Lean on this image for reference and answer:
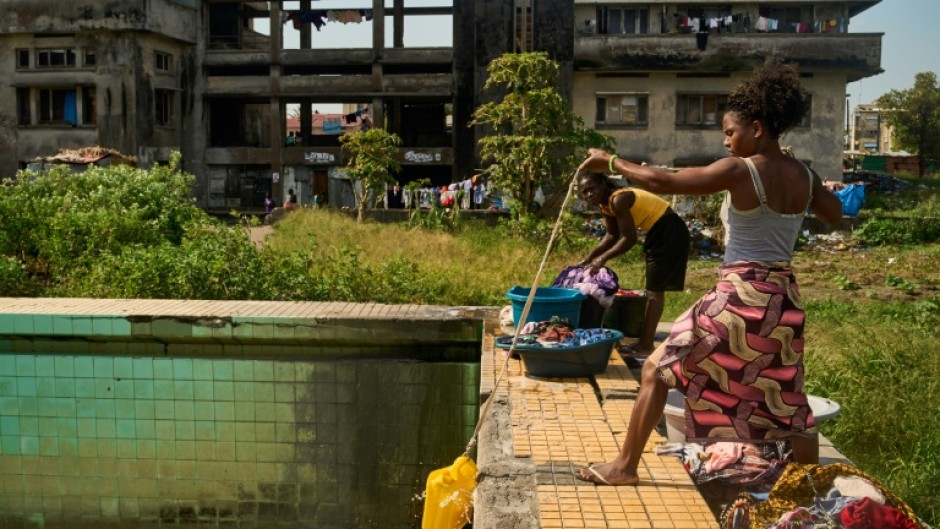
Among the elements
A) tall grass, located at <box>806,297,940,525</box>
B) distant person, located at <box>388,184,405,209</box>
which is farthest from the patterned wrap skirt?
distant person, located at <box>388,184,405,209</box>

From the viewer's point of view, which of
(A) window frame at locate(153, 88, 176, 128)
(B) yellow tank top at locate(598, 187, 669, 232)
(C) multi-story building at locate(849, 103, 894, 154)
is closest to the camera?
(B) yellow tank top at locate(598, 187, 669, 232)

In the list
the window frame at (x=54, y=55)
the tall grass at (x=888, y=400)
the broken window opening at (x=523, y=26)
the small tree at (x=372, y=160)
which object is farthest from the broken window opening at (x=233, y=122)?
the tall grass at (x=888, y=400)

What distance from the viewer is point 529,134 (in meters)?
17.6

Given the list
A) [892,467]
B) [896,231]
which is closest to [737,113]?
[892,467]

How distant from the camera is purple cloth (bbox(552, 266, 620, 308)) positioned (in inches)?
271

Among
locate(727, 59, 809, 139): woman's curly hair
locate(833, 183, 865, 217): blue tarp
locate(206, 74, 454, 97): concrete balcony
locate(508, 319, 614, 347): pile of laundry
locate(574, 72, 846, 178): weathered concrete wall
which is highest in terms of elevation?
locate(206, 74, 454, 97): concrete balcony

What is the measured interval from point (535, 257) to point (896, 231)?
9071 millimetres

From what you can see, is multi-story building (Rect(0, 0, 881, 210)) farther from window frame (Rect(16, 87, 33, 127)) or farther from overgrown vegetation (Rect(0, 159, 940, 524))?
overgrown vegetation (Rect(0, 159, 940, 524))

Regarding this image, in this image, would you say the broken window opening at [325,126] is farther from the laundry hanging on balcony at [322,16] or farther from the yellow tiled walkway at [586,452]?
the yellow tiled walkway at [586,452]

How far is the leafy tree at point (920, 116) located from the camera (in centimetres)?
4166

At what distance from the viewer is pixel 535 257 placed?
13.7 meters

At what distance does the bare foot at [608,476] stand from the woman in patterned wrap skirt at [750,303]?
0.15m

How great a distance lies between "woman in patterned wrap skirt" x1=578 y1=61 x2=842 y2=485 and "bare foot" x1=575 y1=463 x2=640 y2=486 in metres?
0.15

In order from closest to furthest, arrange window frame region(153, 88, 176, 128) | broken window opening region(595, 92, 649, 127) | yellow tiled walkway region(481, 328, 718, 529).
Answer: yellow tiled walkway region(481, 328, 718, 529) < broken window opening region(595, 92, 649, 127) < window frame region(153, 88, 176, 128)
